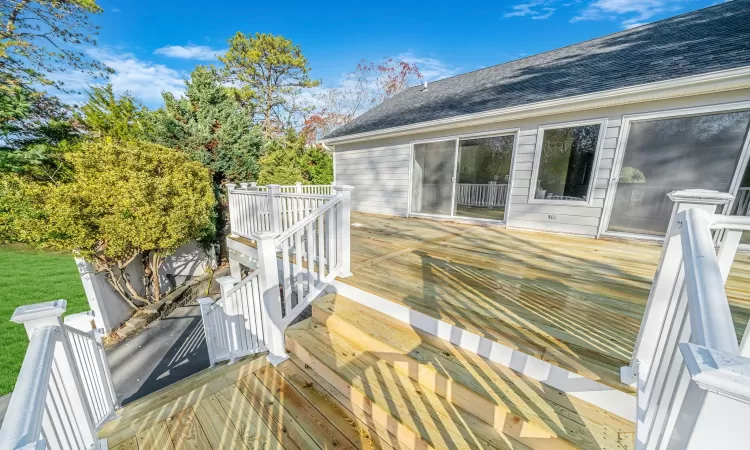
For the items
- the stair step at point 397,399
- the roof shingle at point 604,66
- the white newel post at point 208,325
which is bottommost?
the white newel post at point 208,325

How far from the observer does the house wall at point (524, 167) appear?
3.70 meters

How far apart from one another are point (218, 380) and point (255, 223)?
Answer: 2.91 metres

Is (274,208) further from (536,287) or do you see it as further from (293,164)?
(293,164)

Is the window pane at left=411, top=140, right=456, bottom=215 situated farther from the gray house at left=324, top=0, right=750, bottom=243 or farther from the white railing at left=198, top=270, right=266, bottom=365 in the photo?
the white railing at left=198, top=270, right=266, bottom=365

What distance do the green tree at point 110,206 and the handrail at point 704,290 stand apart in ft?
20.1

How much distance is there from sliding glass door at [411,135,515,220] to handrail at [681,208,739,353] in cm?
427

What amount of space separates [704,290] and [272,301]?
2.49 meters

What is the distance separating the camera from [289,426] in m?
1.68

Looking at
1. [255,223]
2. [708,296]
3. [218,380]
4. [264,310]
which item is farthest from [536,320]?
[255,223]

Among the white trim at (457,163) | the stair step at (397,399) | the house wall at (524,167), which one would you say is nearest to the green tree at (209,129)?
the house wall at (524,167)

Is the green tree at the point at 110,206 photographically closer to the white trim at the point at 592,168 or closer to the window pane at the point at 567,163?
the white trim at the point at 592,168

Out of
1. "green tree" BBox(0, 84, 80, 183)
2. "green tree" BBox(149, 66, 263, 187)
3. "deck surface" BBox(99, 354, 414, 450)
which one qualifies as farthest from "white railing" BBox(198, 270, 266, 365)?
"green tree" BBox(149, 66, 263, 187)

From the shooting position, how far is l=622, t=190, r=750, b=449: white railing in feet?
1.60

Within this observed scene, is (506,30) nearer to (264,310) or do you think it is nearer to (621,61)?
(621,61)
